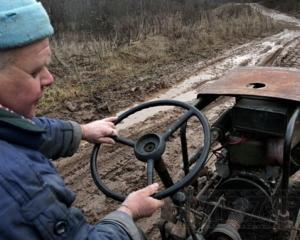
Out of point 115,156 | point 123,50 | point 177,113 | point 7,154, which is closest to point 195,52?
point 123,50

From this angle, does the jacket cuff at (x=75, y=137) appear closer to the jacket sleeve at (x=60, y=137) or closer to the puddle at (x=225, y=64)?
the jacket sleeve at (x=60, y=137)

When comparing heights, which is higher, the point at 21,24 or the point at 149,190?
the point at 21,24

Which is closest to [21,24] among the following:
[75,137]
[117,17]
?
[75,137]

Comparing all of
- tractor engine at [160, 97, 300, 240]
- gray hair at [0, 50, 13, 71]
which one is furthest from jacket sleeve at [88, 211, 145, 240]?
tractor engine at [160, 97, 300, 240]

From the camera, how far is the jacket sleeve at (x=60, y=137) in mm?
2559

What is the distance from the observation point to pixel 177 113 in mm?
6918

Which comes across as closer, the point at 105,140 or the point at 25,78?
the point at 25,78

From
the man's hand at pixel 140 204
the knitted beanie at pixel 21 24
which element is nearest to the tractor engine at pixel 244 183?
the man's hand at pixel 140 204

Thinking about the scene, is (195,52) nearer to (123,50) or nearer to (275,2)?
(123,50)

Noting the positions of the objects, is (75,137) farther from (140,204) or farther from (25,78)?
(25,78)

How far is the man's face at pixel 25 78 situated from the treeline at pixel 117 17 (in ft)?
35.8

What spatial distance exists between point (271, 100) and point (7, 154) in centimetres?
210

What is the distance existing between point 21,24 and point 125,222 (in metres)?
0.86

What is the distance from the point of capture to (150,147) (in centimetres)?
241
